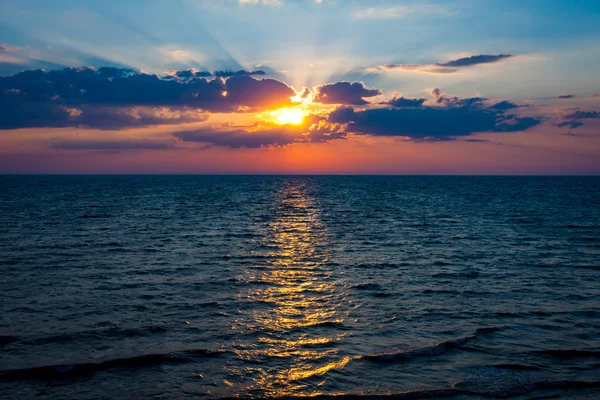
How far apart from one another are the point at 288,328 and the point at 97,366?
7.05 m

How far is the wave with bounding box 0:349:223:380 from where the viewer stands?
1365cm

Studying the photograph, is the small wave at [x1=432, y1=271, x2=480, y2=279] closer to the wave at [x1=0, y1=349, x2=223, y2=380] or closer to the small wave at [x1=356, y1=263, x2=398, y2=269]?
the small wave at [x1=356, y1=263, x2=398, y2=269]

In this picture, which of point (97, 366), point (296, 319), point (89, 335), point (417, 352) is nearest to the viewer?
point (97, 366)

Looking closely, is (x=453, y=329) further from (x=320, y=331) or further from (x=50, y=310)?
(x=50, y=310)

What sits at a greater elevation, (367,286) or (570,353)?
(367,286)

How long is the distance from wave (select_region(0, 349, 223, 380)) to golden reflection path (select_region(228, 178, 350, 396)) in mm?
1678

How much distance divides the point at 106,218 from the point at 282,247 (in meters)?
30.4

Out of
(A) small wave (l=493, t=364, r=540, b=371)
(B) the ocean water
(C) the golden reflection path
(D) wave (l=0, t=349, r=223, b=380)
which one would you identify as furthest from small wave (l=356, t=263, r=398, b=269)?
(D) wave (l=0, t=349, r=223, b=380)

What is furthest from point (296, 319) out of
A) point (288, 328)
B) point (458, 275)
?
point (458, 275)

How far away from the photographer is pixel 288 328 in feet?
58.9

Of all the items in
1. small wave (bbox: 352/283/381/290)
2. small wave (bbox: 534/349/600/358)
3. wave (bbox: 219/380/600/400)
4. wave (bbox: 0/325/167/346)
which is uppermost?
small wave (bbox: 352/283/381/290)

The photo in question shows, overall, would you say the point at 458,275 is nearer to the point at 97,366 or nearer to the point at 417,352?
the point at 417,352

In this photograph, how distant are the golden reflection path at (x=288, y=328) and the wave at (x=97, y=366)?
66.1 inches

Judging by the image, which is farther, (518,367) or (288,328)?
(288,328)
